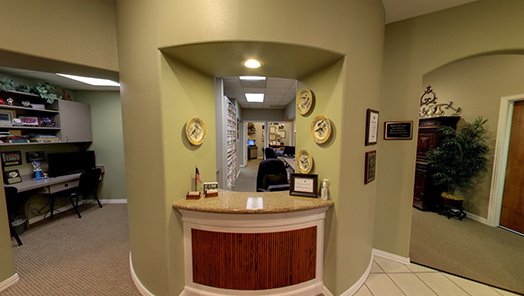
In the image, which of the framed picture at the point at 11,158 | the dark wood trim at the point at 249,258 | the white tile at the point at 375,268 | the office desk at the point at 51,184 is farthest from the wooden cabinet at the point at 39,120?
the white tile at the point at 375,268

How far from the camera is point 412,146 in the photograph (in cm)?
220

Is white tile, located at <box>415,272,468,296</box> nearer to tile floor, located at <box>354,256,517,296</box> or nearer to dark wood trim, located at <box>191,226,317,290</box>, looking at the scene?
tile floor, located at <box>354,256,517,296</box>

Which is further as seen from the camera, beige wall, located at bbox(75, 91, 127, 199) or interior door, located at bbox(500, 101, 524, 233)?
beige wall, located at bbox(75, 91, 127, 199)

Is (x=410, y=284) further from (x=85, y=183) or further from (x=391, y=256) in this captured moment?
(x=85, y=183)

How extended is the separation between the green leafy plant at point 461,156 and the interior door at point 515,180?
28 centimetres

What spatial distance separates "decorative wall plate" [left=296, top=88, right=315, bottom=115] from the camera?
76.6 inches

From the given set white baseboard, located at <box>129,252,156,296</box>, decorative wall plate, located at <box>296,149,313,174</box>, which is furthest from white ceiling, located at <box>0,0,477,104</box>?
white baseboard, located at <box>129,252,156,296</box>

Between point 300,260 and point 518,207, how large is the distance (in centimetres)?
386

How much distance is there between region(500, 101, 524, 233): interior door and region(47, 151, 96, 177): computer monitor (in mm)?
7835

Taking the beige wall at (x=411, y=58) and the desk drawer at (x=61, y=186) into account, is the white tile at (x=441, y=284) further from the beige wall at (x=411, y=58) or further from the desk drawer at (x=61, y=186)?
the desk drawer at (x=61, y=186)

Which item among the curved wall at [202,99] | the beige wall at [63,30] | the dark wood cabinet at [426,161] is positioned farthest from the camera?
the dark wood cabinet at [426,161]

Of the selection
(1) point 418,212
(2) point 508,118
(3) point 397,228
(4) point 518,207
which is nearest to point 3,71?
(3) point 397,228

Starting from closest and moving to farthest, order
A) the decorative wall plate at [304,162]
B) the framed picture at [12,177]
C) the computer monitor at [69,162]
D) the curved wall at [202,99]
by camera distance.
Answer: the curved wall at [202,99] < the decorative wall plate at [304,162] < the framed picture at [12,177] < the computer monitor at [69,162]

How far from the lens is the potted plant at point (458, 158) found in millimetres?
3256
